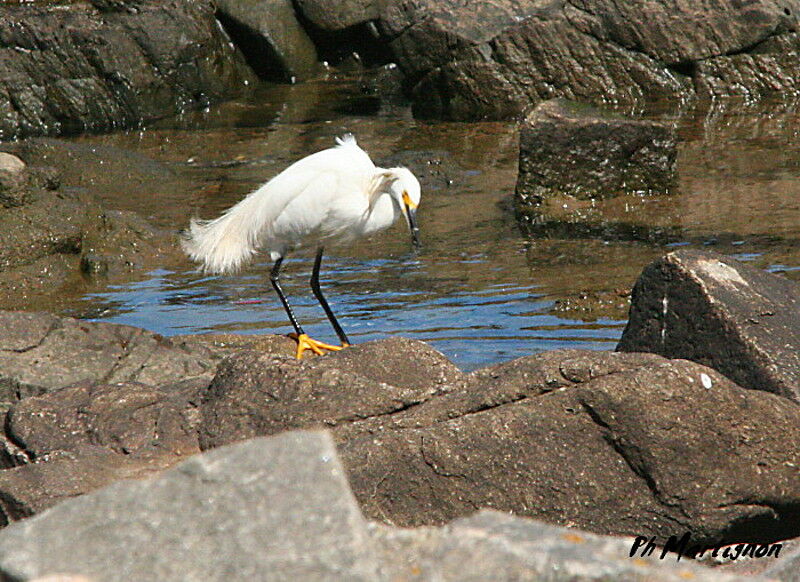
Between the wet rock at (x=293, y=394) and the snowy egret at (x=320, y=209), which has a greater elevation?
the wet rock at (x=293, y=394)

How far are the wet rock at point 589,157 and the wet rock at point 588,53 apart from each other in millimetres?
3806

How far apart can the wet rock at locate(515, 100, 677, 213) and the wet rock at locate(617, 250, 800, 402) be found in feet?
18.2

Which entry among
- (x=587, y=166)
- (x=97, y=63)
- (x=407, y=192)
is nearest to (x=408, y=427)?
(x=407, y=192)

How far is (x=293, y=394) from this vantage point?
4172 mm

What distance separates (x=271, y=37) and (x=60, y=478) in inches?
555

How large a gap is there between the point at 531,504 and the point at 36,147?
382 inches

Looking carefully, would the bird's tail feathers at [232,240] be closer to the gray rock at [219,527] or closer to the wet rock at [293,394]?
the wet rock at [293,394]

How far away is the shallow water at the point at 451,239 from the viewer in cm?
754

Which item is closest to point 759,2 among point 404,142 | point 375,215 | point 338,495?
point 404,142

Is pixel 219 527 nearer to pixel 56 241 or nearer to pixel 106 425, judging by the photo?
pixel 106 425

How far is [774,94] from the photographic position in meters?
15.0

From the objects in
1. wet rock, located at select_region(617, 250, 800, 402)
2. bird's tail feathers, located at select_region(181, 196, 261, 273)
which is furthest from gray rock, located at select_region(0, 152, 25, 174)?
wet rock, located at select_region(617, 250, 800, 402)

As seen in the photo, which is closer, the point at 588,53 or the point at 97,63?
the point at 588,53

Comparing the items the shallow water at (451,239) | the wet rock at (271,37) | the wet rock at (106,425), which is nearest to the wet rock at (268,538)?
the wet rock at (106,425)
